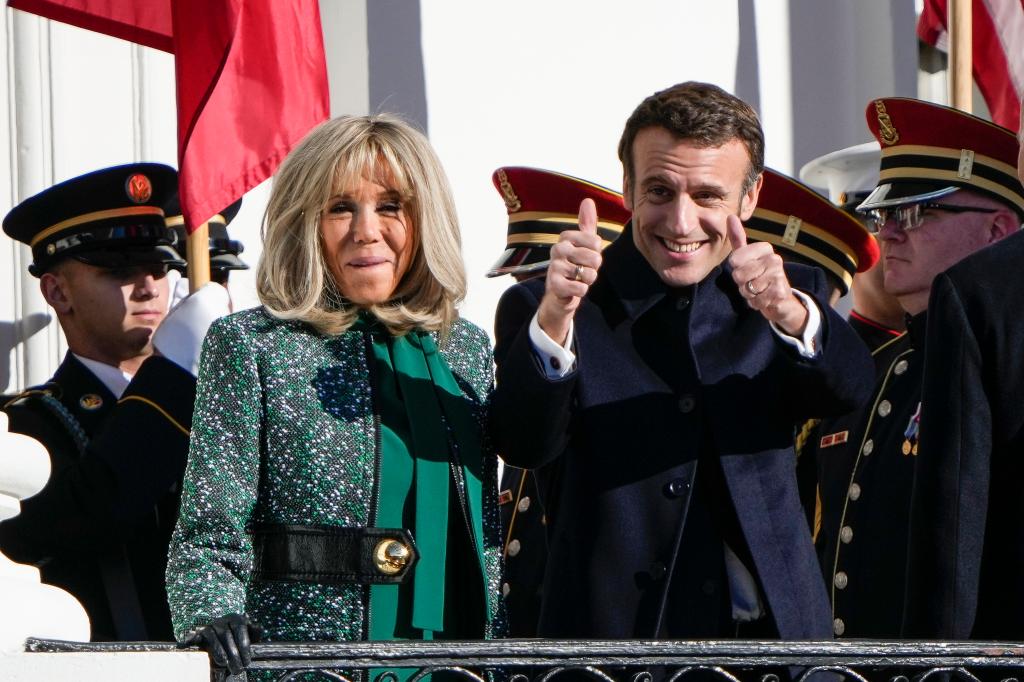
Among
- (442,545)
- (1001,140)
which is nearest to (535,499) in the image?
(1001,140)

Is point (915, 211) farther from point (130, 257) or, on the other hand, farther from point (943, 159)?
point (130, 257)

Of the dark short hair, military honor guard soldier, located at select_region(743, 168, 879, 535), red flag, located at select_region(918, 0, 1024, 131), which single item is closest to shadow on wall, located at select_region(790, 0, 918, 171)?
red flag, located at select_region(918, 0, 1024, 131)

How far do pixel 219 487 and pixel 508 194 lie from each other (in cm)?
335

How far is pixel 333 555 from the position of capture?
9.41 feet

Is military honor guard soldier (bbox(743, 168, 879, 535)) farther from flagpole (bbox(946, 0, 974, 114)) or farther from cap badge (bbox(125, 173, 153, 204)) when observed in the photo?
cap badge (bbox(125, 173, 153, 204))

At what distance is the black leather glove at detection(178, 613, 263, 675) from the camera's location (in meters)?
2.59

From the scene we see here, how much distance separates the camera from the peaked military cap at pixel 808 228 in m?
5.33

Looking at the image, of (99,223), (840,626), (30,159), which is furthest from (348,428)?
(30,159)

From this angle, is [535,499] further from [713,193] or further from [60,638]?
[60,638]

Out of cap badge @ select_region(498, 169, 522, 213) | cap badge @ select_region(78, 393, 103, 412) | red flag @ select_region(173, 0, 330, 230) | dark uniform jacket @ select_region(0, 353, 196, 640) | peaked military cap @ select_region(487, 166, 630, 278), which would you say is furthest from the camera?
cap badge @ select_region(498, 169, 522, 213)

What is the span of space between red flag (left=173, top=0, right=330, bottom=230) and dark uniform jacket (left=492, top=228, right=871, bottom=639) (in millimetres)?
1995

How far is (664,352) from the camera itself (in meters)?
3.36

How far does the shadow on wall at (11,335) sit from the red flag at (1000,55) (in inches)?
148

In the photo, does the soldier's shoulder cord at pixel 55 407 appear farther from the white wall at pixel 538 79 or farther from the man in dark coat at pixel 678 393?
the white wall at pixel 538 79
